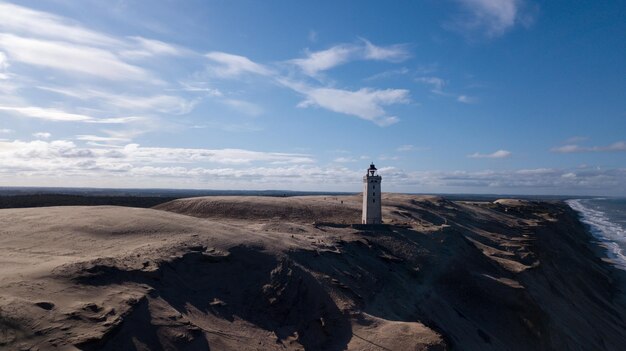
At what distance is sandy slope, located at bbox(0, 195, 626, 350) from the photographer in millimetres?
11797

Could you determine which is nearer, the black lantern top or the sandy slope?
the sandy slope

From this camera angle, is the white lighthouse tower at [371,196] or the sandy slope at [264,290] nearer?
the sandy slope at [264,290]

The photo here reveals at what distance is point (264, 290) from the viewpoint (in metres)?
16.3

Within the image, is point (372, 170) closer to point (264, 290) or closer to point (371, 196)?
point (371, 196)

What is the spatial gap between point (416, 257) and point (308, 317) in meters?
12.5

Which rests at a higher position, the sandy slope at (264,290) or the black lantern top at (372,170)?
the black lantern top at (372,170)

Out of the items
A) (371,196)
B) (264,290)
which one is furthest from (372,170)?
(264,290)

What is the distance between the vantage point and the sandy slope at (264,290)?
11.8 metres

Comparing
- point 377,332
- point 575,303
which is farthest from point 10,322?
point 575,303

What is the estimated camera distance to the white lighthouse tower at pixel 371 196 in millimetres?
32031

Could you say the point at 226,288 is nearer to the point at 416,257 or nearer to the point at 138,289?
the point at 138,289

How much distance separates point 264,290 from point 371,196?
17.3 meters

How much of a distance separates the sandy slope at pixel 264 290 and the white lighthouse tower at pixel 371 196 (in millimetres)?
2017

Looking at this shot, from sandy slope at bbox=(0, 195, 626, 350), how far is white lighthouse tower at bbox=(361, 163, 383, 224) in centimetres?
202
